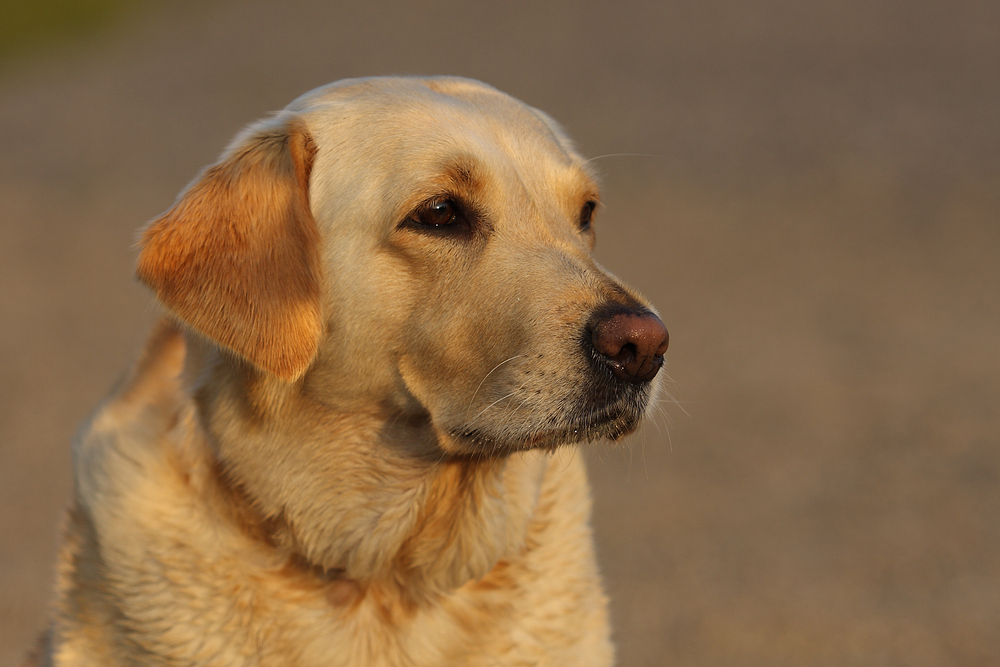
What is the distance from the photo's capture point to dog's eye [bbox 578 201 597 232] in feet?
10.5

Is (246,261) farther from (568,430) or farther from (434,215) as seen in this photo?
(568,430)

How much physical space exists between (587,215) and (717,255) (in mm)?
7955

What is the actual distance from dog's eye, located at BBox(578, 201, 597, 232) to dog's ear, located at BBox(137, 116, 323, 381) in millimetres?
795

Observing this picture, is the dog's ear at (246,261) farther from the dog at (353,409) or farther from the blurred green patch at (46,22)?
the blurred green patch at (46,22)

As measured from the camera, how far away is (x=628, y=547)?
20.7 feet

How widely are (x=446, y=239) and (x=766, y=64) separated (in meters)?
14.7

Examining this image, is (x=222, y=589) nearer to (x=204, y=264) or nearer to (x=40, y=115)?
(x=204, y=264)

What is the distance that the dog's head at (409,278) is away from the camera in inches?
104

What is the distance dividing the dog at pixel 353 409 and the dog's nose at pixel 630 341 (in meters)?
0.05

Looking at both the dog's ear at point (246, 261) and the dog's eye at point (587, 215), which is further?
the dog's eye at point (587, 215)

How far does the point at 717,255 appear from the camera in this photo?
36.0 feet

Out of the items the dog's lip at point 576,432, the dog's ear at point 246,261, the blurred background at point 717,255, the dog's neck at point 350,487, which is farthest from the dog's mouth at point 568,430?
the blurred background at point 717,255

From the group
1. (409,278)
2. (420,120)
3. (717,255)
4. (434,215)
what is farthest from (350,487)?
(717,255)

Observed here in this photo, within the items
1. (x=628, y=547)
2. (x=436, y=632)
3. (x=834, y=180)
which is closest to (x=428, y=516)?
(x=436, y=632)
